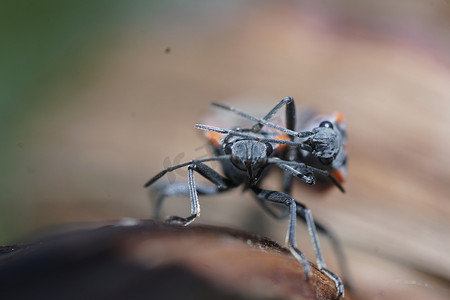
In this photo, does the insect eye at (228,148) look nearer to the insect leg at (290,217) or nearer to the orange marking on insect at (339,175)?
the insect leg at (290,217)

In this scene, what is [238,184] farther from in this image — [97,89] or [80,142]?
[97,89]

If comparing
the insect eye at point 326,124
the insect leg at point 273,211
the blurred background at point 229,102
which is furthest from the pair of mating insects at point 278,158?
the blurred background at point 229,102

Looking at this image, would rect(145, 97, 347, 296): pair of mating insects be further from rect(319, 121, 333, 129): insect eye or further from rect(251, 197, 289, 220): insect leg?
rect(251, 197, 289, 220): insect leg

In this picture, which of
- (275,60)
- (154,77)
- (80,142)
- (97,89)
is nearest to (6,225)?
(80,142)

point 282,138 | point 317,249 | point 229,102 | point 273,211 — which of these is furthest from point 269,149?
point 229,102

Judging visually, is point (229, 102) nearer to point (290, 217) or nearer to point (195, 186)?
point (195, 186)

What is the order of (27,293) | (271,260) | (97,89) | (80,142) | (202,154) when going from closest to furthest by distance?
(27,293) → (271,260) → (202,154) → (80,142) → (97,89)

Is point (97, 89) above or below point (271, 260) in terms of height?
above

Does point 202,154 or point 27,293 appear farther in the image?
point 202,154
